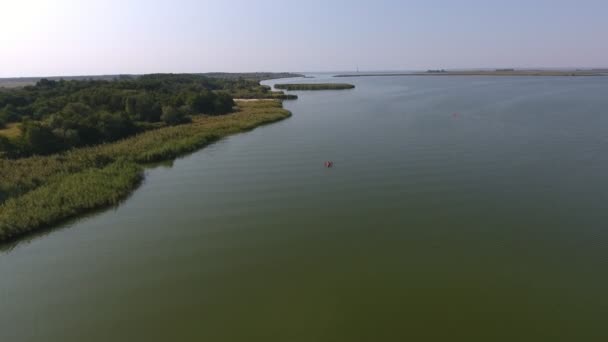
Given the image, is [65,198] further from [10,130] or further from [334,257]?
[10,130]

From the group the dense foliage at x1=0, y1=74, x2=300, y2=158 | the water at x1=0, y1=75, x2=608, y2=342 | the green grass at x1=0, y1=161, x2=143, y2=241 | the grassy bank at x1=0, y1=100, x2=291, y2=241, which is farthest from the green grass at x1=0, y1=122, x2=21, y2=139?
the water at x1=0, y1=75, x2=608, y2=342

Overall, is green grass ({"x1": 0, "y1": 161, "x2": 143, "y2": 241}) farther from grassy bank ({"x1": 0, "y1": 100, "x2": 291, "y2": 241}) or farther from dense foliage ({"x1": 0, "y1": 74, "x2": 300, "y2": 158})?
dense foliage ({"x1": 0, "y1": 74, "x2": 300, "y2": 158})

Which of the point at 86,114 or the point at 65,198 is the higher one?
the point at 86,114

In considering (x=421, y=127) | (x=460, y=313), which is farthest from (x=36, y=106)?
(x=460, y=313)

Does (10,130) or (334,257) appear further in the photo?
(10,130)

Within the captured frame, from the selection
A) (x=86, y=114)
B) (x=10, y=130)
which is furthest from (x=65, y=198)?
(x=10, y=130)

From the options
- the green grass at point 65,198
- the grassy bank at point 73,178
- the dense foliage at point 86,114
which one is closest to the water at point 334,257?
the green grass at point 65,198

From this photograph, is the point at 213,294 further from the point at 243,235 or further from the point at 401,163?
the point at 401,163
